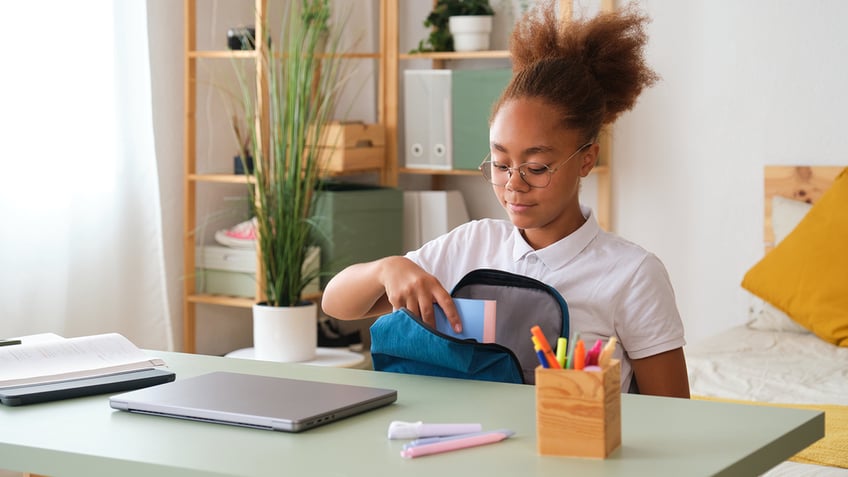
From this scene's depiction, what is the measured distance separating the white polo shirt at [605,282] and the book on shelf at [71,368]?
21.1 inches

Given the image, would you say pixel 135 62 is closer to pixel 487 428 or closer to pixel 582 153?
pixel 582 153

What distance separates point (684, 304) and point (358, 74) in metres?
1.52

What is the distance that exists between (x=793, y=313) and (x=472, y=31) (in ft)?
4.96

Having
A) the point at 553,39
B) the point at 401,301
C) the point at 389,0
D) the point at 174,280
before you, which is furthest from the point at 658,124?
the point at 401,301

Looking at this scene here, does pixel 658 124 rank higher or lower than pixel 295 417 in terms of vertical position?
higher

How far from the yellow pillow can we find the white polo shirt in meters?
1.62

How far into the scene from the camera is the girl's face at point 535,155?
1.65 m

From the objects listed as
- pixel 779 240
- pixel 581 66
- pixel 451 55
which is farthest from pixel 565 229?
pixel 451 55

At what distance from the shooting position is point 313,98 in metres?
4.01

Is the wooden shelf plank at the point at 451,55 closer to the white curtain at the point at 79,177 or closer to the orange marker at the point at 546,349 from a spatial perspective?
the white curtain at the point at 79,177

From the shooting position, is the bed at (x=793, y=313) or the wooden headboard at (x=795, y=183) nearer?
the bed at (x=793, y=313)

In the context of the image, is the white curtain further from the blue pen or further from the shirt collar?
the blue pen

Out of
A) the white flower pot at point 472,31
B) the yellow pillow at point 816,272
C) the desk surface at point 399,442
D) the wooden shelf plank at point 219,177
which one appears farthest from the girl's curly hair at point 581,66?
the white flower pot at point 472,31

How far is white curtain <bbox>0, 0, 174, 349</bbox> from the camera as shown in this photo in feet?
10.2
